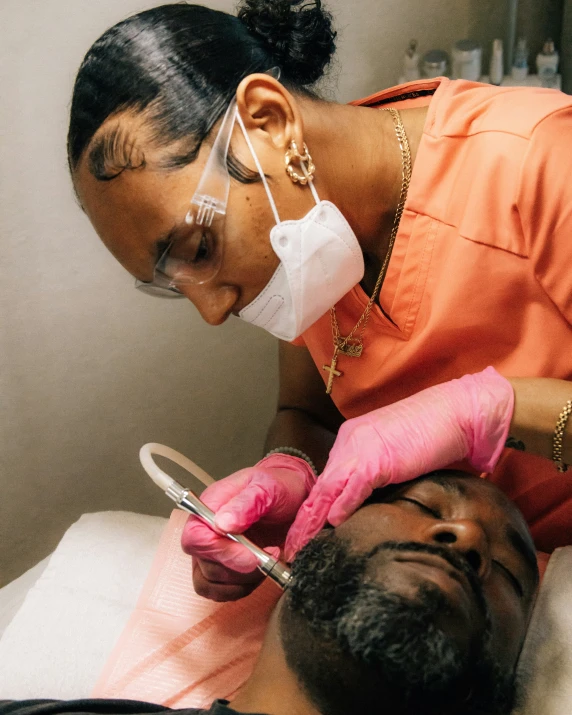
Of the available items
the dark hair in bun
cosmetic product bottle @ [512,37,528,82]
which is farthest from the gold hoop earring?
cosmetic product bottle @ [512,37,528,82]

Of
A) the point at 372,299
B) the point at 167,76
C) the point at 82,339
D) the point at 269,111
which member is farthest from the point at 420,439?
the point at 82,339

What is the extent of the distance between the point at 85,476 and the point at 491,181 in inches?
49.6

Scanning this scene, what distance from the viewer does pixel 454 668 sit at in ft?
2.89

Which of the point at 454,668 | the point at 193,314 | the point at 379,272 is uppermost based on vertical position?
the point at 379,272

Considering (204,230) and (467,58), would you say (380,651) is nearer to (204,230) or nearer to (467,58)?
(204,230)

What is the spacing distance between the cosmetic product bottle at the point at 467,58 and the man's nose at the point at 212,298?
1.01 meters

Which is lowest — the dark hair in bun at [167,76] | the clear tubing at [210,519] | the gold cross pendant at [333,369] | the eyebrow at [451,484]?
the clear tubing at [210,519]

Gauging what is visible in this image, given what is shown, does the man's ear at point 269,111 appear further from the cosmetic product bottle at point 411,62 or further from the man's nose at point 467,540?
the cosmetic product bottle at point 411,62

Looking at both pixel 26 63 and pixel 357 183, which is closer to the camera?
pixel 357 183

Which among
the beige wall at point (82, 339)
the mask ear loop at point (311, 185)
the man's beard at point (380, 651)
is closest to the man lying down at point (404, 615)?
the man's beard at point (380, 651)

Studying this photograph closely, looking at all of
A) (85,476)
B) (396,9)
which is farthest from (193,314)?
(396,9)

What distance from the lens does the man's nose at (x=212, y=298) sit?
3.63ft

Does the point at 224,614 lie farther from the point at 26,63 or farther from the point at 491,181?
the point at 26,63

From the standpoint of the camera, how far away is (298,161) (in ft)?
3.42
